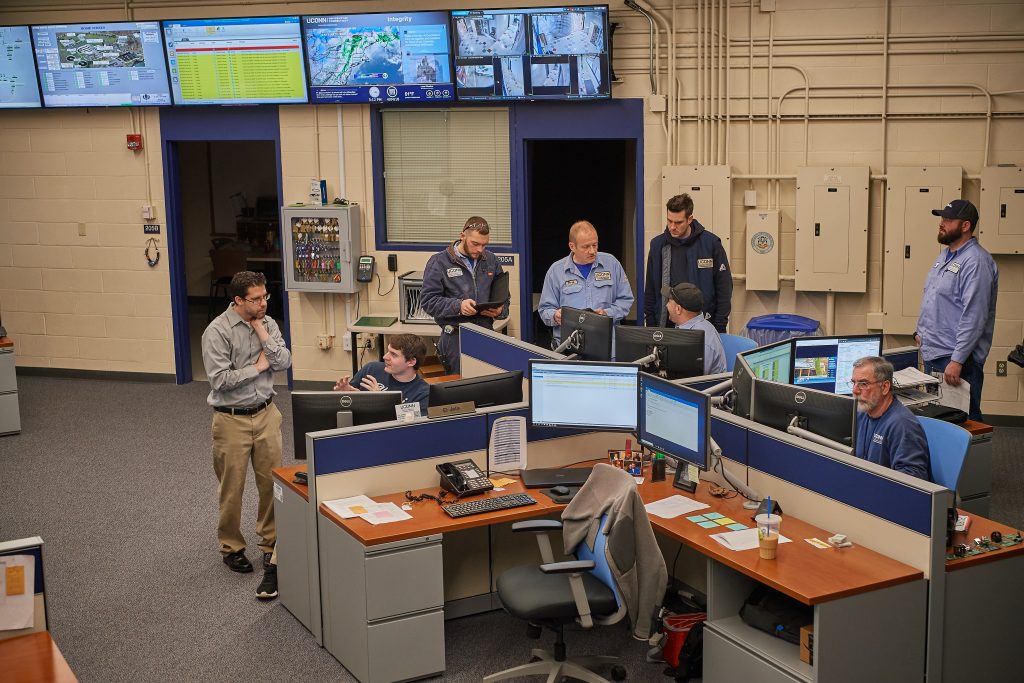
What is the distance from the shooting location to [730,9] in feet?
26.3

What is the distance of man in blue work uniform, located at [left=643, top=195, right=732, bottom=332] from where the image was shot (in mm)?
7090

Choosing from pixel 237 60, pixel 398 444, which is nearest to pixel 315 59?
pixel 237 60

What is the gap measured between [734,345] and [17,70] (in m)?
6.56

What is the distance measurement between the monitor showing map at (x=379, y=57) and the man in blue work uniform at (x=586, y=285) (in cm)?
228

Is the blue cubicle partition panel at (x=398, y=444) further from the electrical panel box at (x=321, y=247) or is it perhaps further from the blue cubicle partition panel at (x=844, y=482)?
the electrical panel box at (x=321, y=247)

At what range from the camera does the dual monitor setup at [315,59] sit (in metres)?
8.15

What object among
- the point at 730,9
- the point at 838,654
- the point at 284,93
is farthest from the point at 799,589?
the point at 284,93

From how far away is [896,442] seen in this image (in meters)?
4.57

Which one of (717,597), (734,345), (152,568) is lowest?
(152,568)

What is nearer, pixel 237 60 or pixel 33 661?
pixel 33 661

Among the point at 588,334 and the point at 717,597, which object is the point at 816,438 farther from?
the point at 588,334

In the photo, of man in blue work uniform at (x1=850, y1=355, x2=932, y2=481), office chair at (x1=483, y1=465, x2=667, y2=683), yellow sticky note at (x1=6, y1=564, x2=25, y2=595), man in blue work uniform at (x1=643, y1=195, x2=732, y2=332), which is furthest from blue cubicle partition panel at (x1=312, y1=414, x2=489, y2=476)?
man in blue work uniform at (x1=643, y1=195, x2=732, y2=332)

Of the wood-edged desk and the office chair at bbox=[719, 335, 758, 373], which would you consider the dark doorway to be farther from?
the wood-edged desk

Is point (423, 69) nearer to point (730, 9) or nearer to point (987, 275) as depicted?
point (730, 9)
